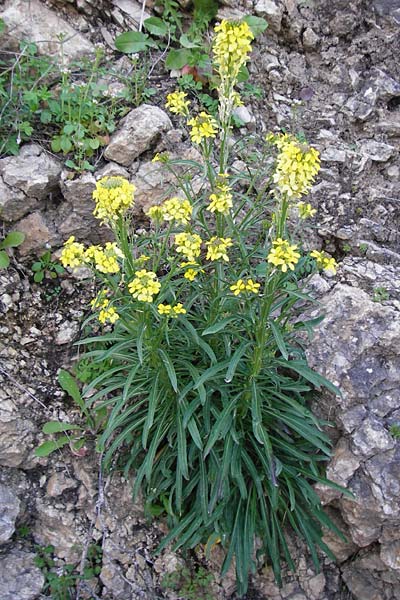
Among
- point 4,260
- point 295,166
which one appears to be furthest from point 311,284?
point 4,260

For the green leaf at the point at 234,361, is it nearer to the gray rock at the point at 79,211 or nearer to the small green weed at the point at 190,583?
the small green weed at the point at 190,583

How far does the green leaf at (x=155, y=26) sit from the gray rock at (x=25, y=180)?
4.76 feet

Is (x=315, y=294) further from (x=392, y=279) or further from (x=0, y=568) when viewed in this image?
(x=0, y=568)

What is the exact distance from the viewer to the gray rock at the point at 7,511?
3234 millimetres

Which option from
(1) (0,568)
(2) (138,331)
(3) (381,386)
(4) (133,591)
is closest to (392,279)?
(3) (381,386)

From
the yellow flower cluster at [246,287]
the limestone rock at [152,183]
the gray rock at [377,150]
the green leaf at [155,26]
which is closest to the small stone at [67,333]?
the limestone rock at [152,183]

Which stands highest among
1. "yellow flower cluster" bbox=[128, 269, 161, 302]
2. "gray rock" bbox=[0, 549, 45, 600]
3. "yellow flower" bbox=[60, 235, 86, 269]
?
"yellow flower cluster" bbox=[128, 269, 161, 302]

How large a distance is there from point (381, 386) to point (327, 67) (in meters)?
2.96

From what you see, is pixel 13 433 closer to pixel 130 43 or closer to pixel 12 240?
pixel 12 240

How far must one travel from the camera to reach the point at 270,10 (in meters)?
4.50

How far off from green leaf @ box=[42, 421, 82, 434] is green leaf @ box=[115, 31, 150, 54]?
301cm

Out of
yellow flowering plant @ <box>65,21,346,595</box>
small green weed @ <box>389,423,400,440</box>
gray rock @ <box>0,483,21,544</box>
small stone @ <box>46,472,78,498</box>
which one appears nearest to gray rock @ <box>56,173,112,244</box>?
yellow flowering plant @ <box>65,21,346,595</box>

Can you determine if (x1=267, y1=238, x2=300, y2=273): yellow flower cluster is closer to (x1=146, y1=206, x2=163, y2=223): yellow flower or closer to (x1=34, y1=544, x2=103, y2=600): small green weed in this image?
(x1=146, y1=206, x2=163, y2=223): yellow flower

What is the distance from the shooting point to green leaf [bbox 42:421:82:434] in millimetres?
3480
